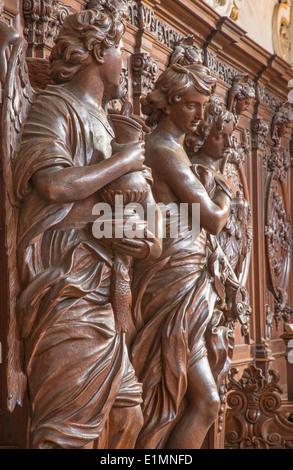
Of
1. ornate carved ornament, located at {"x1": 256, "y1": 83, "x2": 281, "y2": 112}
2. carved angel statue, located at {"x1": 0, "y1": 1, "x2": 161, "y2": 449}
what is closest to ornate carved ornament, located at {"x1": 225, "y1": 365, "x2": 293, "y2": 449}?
carved angel statue, located at {"x1": 0, "y1": 1, "x2": 161, "y2": 449}

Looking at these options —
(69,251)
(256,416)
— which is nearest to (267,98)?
(256,416)

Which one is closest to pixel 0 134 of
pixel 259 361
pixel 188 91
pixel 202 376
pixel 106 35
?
pixel 106 35

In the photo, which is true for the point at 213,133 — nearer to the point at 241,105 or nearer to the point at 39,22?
the point at 39,22

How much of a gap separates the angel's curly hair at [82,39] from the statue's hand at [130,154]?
14.1 inches

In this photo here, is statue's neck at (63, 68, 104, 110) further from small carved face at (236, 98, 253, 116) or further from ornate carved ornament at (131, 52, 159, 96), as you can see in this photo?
small carved face at (236, 98, 253, 116)

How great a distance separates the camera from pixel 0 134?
9.12 feet

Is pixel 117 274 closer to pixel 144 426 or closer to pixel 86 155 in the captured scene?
pixel 86 155

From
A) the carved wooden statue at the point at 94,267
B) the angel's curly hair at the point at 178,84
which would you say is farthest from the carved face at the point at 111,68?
the angel's curly hair at the point at 178,84

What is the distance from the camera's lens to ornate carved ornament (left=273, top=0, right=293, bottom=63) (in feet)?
27.4

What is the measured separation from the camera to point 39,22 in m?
3.79

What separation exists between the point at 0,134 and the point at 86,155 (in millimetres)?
345

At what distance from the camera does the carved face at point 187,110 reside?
3443 mm

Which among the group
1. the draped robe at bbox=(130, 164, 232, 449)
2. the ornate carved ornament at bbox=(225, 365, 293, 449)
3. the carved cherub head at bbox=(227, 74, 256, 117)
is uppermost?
the carved cherub head at bbox=(227, 74, 256, 117)

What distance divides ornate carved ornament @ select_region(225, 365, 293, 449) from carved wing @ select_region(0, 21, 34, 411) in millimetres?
2633
